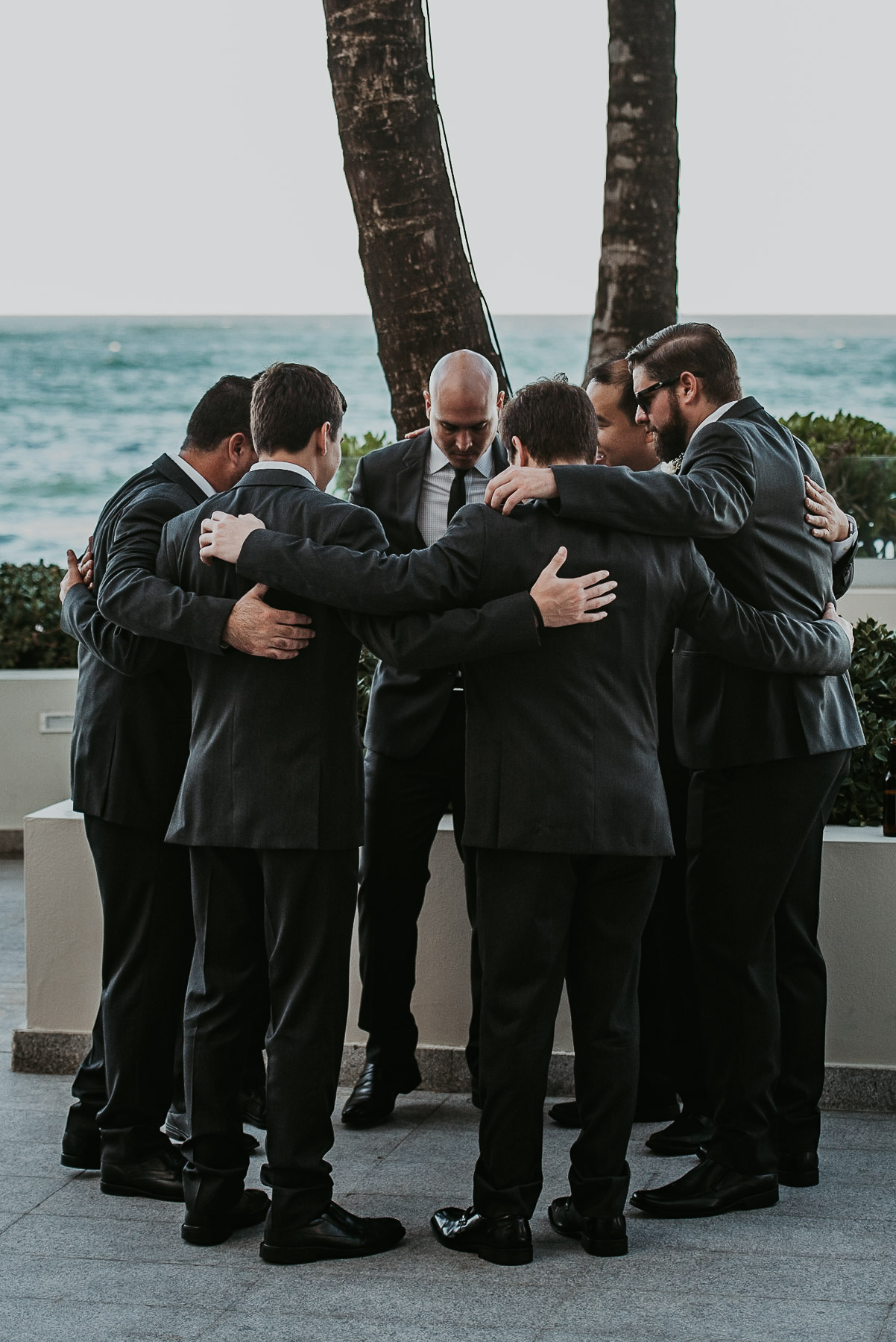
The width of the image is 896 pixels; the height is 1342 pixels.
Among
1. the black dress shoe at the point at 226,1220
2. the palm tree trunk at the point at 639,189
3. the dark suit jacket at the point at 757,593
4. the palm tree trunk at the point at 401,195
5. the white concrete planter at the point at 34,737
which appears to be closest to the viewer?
the black dress shoe at the point at 226,1220

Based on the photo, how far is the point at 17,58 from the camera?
116ft

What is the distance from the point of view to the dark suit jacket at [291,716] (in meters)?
2.72

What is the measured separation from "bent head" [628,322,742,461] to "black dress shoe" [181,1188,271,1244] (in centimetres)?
186

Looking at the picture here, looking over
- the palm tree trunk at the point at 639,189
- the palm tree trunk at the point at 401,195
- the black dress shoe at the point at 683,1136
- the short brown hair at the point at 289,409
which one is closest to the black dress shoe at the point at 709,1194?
the black dress shoe at the point at 683,1136

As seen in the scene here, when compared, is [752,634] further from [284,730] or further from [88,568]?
[88,568]

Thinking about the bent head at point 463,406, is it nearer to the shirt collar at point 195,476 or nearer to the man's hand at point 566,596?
the shirt collar at point 195,476

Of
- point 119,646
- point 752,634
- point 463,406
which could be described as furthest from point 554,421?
point 119,646

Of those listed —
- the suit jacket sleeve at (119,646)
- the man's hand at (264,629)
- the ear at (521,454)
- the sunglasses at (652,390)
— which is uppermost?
the sunglasses at (652,390)

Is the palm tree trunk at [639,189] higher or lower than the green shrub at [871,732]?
higher

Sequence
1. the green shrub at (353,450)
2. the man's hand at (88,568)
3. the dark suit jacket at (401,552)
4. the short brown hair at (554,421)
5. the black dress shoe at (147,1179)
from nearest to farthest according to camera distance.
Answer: the short brown hair at (554,421) < the black dress shoe at (147,1179) < the man's hand at (88,568) < the dark suit jacket at (401,552) < the green shrub at (353,450)

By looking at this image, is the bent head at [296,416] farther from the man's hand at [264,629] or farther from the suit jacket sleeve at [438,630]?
the man's hand at [264,629]

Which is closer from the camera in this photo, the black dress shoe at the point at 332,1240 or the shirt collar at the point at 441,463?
the black dress shoe at the point at 332,1240

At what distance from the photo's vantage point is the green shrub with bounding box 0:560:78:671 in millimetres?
7172

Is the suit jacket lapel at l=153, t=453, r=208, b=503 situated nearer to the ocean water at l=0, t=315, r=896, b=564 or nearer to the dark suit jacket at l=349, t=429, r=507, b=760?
the dark suit jacket at l=349, t=429, r=507, b=760
